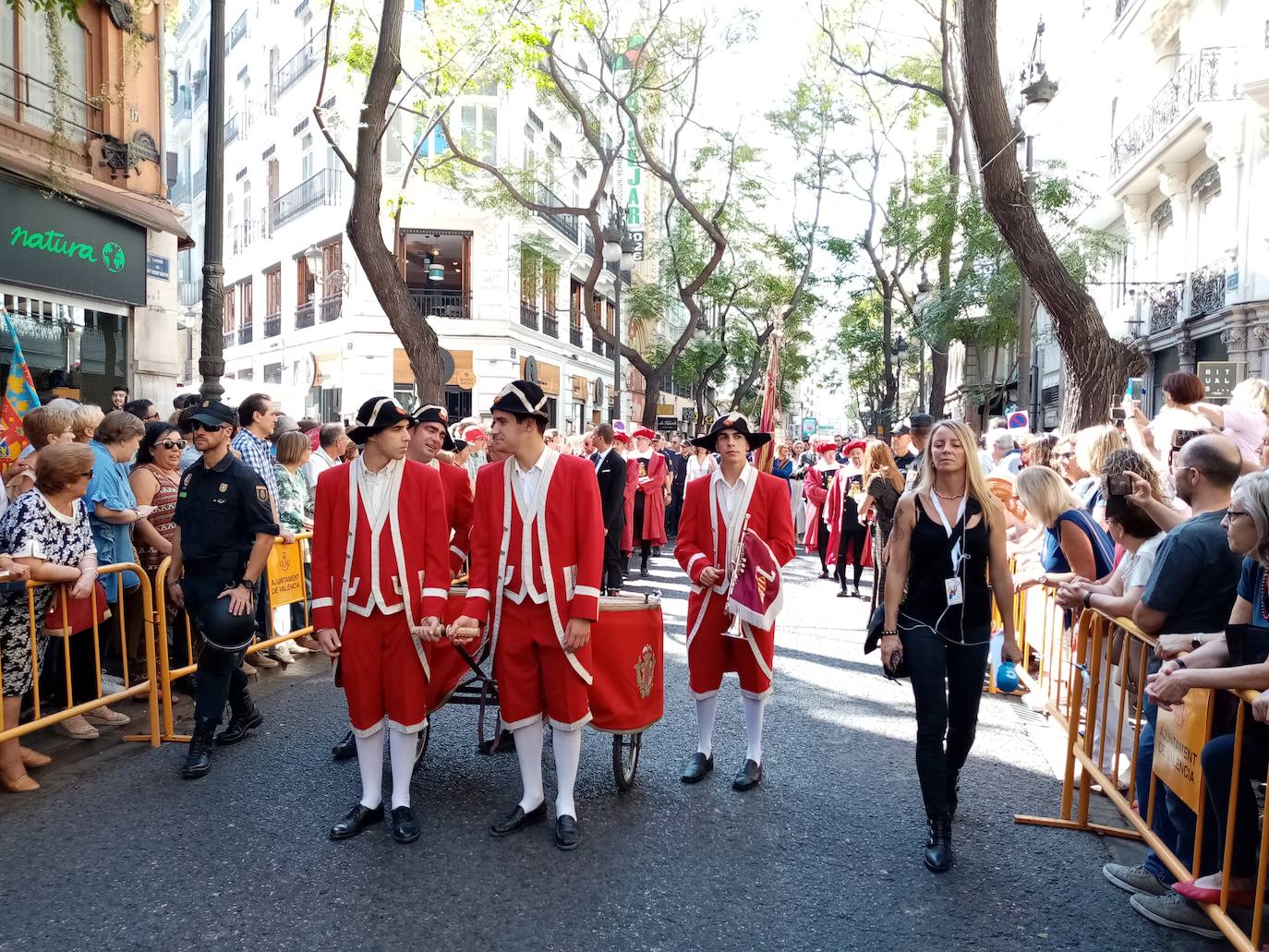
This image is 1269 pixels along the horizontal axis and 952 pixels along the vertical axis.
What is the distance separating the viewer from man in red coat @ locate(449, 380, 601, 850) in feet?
14.4

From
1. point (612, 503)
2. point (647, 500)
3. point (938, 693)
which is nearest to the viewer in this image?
point (938, 693)

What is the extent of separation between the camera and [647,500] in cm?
1440

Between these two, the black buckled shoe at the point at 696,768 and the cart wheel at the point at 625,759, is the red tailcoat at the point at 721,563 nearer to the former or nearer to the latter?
the black buckled shoe at the point at 696,768

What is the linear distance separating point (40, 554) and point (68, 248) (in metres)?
9.47

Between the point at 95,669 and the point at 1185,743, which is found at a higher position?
the point at 1185,743

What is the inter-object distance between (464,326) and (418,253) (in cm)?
289

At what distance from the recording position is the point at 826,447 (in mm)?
15289

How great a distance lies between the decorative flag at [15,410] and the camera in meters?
6.74

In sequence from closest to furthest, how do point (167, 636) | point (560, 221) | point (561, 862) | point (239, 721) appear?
point (561, 862) → point (239, 721) → point (167, 636) → point (560, 221)

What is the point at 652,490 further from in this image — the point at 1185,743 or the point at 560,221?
the point at 560,221

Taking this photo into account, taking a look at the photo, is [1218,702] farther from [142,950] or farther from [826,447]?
[826,447]

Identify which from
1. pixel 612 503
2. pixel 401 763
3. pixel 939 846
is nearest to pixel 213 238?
pixel 612 503

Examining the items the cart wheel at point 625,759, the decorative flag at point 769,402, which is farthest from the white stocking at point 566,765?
the decorative flag at point 769,402

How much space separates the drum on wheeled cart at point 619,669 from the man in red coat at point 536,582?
0.19 meters
